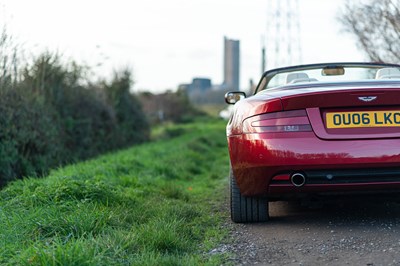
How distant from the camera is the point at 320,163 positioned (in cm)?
377

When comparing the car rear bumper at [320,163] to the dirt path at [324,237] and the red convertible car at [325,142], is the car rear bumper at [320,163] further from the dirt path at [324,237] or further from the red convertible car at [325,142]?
the dirt path at [324,237]

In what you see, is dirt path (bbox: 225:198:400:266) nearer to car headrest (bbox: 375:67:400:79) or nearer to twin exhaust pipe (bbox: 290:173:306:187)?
twin exhaust pipe (bbox: 290:173:306:187)

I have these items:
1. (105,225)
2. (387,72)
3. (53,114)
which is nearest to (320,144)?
(105,225)

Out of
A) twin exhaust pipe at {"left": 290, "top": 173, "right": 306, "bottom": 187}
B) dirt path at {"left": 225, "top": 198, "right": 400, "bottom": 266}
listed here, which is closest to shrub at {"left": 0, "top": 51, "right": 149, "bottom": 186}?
dirt path at {"left": 225, "top": 198, "right": 400, "bottom": 266}

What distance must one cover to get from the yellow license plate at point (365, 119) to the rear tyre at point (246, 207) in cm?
93

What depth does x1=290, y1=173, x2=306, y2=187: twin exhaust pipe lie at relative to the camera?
3.85 metres

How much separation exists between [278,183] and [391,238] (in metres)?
0.87

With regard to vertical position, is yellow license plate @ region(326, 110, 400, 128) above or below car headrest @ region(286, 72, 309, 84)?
below

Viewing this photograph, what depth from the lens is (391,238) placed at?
3.76 meters

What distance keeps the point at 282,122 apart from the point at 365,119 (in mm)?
585

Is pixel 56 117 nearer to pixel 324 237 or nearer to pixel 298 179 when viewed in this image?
pixel 298 179

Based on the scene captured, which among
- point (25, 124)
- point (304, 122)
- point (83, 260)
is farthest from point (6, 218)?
point (25, 124)

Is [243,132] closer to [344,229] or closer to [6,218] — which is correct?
[344,229]

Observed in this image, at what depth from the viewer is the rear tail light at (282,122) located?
3846mm
